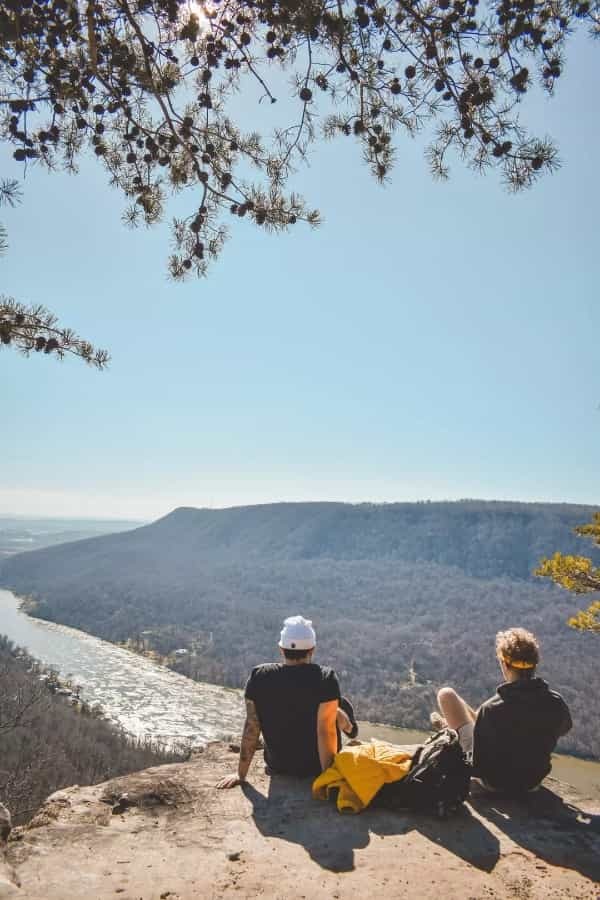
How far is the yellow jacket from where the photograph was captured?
2.88 metres

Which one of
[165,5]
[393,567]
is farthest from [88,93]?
[393,567]

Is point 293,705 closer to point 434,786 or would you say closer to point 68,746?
point 434,786

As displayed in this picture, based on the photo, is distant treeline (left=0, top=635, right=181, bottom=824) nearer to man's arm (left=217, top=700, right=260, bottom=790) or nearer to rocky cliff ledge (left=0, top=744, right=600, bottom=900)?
man's arm (left=217, top=700, right=260, bottom=790)

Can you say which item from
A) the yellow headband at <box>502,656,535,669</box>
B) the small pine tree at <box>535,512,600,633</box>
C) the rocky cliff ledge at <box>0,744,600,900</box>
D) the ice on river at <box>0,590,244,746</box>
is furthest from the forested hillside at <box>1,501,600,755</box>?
the rocky cliff ledge at <box>0,744,600,900</box>

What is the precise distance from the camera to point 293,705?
3.24m

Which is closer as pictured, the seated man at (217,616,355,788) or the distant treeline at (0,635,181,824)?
the seated man at (217,616,355,788)

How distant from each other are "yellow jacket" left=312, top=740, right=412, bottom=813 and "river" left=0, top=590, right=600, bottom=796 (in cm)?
4947

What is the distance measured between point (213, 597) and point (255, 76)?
14078cm

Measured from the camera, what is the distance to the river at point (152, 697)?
2079 inches

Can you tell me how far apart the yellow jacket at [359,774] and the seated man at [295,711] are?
0.46ft

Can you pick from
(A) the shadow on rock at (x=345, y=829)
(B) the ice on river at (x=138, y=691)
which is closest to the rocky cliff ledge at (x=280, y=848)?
(A) the shadow on rock at (x=345, y=829)

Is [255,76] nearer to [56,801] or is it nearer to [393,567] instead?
[56,801]

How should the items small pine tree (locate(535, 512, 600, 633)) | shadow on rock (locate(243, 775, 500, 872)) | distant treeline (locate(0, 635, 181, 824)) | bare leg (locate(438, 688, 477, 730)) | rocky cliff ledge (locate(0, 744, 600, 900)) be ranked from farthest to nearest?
distant treeline (locate(0, 635, 181, 824)) < small pine tree (locate(535, 512, 600, 633)) < bare leg (locate(438, 688, 477, 730)) < shadow on rock (locate(243, 775, 500, 872)) < rocky cliff ledge (locate(0, 744, 600, 900))

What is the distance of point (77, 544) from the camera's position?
19050 centimetres
